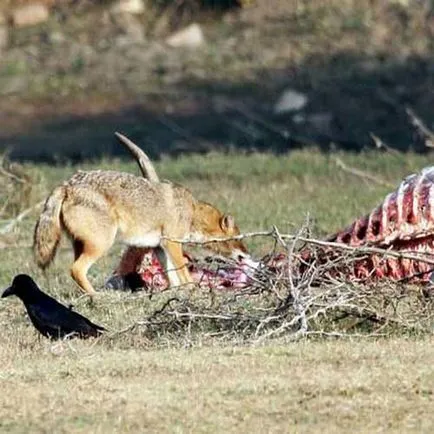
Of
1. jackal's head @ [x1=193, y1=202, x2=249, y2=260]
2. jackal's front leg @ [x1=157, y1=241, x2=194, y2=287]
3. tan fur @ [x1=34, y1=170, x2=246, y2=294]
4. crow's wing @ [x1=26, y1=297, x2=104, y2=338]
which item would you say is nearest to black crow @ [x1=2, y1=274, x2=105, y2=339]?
crow's wing @ [x1=26, y1=297, x2=104, y2=338]

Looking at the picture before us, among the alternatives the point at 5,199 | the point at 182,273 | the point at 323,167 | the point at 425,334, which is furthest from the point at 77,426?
the point at 323,167

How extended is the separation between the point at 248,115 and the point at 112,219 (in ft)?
44.2

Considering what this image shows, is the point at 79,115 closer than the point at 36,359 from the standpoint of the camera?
No

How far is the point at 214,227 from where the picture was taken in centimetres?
1309

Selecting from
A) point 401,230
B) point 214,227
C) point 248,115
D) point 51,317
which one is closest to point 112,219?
point 214,227

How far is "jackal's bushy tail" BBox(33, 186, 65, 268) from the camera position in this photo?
1199cm

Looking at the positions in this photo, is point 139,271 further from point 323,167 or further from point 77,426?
point 323,167

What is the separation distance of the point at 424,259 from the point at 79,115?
734 inches

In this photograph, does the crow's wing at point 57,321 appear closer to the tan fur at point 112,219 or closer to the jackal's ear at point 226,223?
the tan fur at point 112,219

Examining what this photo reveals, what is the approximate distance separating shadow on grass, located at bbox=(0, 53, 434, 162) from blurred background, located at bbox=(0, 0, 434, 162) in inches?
1.2

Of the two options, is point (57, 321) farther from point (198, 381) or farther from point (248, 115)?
point (248, 115)

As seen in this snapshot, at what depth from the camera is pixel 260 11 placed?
32281mm

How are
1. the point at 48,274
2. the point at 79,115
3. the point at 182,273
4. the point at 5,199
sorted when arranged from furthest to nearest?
the point at 79,115
the point at 5,199
the point at 48,274
the point at 182,273

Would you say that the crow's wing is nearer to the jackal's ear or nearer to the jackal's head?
the jackal's head
